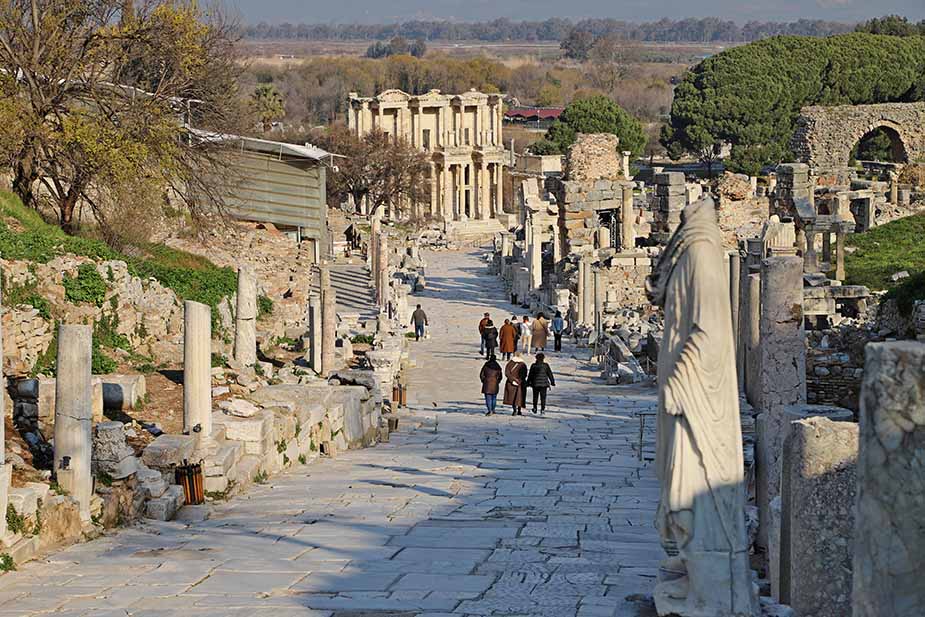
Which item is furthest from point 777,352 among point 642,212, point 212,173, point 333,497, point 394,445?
point 642,212

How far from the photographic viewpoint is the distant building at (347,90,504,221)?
89625 mm

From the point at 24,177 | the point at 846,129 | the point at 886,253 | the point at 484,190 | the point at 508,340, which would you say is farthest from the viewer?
the point at 484,190

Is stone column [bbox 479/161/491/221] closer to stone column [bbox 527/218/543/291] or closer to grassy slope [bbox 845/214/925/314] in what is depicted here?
stone column [bbox 527/218/543/291]

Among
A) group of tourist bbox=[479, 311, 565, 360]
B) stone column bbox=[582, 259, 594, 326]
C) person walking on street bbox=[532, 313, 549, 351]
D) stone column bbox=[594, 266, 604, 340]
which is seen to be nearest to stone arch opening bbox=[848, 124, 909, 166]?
stone column bbox=[582, 259, 594, 326]

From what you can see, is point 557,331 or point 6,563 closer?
point 6,563

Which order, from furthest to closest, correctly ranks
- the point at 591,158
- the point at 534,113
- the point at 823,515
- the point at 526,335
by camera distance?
1. the point at 534,113
2. the point at 591,158
3. the point at 526,335
4. the point at 823,515

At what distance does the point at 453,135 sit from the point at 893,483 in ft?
289

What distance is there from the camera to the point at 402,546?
11195mm

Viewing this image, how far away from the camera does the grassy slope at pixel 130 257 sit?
18.8 m

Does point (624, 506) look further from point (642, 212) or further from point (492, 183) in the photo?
point (492, 183)

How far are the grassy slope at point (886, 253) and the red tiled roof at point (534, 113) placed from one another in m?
95.8

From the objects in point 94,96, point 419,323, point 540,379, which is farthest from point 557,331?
point 94,96

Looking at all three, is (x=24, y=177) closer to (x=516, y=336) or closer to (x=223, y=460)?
(x=516, y=336)

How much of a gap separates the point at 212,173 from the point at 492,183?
215ft
